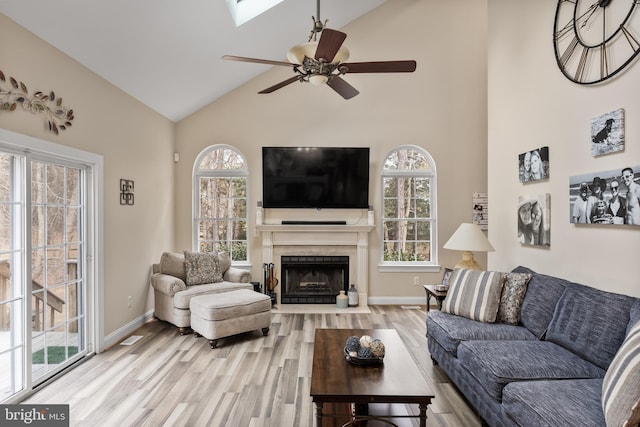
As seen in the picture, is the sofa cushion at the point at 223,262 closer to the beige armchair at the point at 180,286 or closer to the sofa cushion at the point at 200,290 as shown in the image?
the beige armchair at the point at 180,286

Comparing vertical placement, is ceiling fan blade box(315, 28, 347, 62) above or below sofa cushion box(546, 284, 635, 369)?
above

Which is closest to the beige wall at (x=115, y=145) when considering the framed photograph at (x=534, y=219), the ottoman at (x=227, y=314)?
the ottoman at (x=227, y=314)

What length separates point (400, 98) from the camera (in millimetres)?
5520

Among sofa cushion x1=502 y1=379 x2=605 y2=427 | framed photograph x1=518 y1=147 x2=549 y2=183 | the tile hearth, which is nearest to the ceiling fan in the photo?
framed photograph x1=518 y1=147 x2=549 y2=183

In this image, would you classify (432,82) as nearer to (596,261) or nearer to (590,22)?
(590,22)

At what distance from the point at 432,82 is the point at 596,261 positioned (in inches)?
149

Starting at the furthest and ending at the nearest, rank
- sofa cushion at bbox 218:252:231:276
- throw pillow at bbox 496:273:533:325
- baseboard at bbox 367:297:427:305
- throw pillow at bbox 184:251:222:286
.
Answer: baseboard at bbox 367:297:427:305 → sofa cushion at bbox 218:252:231:276 → throw pillow at bbox 184:251:222:286 → throw pillow at bbox 496:273:533:325

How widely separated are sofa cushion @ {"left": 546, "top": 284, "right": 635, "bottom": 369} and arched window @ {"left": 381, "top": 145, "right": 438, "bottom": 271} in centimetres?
308

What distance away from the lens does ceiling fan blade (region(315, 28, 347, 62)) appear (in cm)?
212

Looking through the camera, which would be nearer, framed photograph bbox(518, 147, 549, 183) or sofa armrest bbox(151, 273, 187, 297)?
framed photograph bbox(518, 147, 549, 183)

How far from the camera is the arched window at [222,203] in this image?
5.64m

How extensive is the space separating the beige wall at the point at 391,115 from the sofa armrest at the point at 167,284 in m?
1.20

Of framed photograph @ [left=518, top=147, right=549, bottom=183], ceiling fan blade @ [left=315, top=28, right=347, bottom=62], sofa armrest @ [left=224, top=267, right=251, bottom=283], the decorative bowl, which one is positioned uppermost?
ceiling fan blade @ [left=315, top=28, right=347, bottom=62]

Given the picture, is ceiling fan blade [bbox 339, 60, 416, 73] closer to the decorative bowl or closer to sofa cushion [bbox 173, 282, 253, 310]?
the decorative bowl
